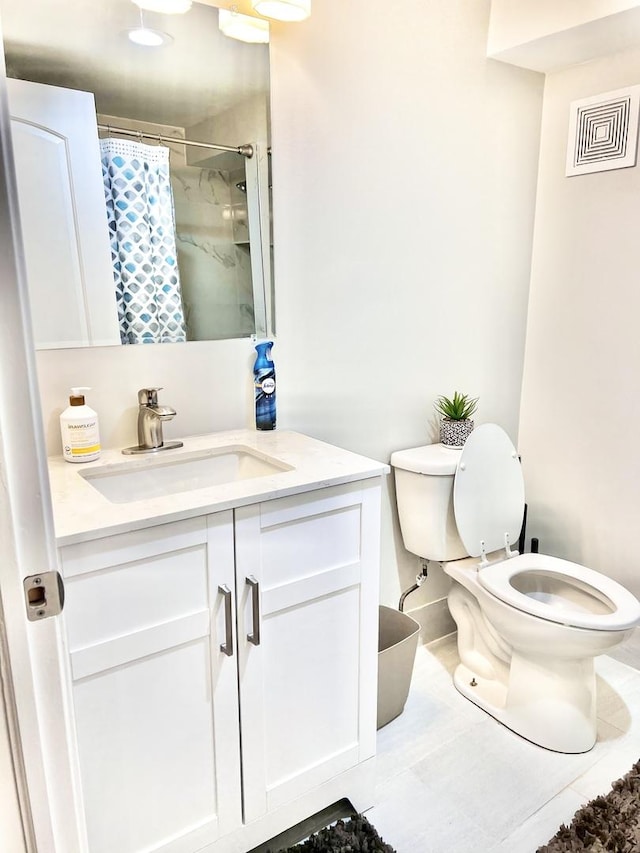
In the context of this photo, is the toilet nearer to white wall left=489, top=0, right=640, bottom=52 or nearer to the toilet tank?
the toilet tank

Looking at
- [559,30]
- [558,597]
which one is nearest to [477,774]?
[558,597]

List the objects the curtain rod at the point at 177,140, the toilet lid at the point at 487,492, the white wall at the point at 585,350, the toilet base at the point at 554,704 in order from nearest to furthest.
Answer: the curtain rod at the point at 177,140
the toilet base at the point at 554,704
the toilet lid at the point at 487,492
the white wall at the point at 585,350

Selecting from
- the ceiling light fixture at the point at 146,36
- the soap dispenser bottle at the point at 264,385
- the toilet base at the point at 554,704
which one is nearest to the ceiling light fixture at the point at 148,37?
the ceiling light fixture at the point at 146,36

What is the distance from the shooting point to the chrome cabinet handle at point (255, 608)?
129cm

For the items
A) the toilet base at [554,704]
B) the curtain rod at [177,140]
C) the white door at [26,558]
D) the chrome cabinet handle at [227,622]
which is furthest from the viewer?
the toilet base at [554,704]

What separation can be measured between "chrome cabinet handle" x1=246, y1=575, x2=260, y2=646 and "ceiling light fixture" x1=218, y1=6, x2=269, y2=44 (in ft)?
4.49

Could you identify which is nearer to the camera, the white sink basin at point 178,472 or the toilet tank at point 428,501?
the white sink basin at point 178,472

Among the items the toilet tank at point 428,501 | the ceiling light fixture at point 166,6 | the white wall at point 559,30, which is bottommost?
the toilet tank at point 428,501

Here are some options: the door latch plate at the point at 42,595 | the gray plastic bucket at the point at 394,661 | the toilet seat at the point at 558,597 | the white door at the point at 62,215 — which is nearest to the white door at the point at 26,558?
the door latch plate at the point at 42,595

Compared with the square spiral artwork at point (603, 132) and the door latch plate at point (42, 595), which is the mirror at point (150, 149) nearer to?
the door latch plate at point (42, 595)

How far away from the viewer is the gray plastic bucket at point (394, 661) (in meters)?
1.83

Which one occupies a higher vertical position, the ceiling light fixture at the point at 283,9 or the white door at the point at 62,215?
the ceiling light fixture at the point at 283,9

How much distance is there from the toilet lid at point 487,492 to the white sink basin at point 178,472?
2.33 ft

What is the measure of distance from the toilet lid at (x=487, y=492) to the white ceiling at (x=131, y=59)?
125 centimetres
